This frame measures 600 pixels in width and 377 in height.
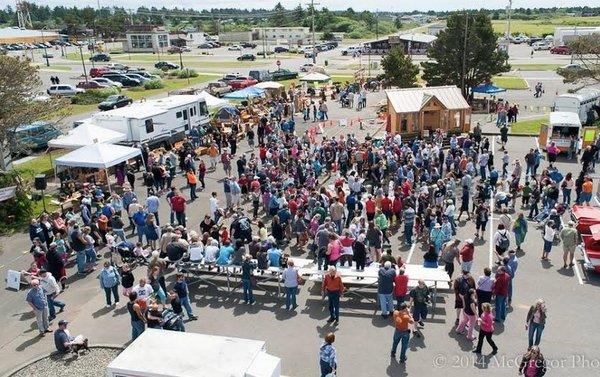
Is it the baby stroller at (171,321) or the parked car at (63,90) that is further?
the parked car at (63,90)

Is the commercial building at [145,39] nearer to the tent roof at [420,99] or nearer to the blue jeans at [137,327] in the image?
the tent roof at [420,99]

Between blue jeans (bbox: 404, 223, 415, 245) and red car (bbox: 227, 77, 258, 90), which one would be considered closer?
blue jeans (bbox: 404, 223, 415, 245)

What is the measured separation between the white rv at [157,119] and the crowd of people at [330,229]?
6.35 ft

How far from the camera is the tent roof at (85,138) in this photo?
23250mm

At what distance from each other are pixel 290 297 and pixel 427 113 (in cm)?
1957

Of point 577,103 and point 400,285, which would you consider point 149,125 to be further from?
point 577,103

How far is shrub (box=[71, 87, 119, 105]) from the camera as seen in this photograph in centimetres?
4425

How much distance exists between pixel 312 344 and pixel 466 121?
21806 millimetres

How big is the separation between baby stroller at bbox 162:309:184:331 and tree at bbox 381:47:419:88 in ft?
Result: 105

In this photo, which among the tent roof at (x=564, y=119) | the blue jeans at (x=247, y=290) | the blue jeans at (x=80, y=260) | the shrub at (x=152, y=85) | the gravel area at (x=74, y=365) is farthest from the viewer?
the shrub at (x=152, y=85)

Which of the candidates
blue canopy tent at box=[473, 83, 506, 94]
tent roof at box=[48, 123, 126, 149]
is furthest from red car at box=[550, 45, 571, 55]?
tent roof at box=[48, 123, 126, 149]

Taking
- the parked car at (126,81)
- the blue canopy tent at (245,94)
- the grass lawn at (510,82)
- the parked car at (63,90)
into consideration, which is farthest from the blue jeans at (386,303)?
the parked car at (126,81)

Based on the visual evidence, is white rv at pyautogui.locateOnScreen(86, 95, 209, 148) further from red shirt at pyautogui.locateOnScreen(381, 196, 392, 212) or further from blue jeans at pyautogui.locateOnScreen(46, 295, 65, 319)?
blue jeans at pyautogui.locateOnScreen(46, 295, 65, 319)

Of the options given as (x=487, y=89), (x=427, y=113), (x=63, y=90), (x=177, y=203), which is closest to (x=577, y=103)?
(x=487, y=89)
